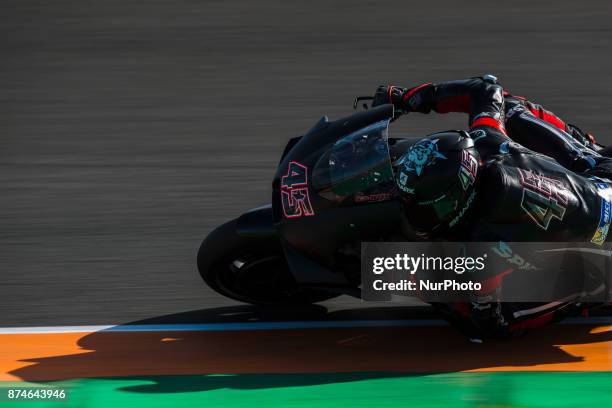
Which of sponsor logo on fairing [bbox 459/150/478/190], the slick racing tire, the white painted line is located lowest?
the white painted line

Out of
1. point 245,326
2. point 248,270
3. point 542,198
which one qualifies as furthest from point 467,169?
point 245,326

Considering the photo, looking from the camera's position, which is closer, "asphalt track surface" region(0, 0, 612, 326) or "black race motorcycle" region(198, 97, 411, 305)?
"black race motorcycle" region(198, 97, 411, 305)

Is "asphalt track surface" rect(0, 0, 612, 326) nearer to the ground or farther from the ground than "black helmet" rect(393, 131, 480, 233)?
farther from the ground

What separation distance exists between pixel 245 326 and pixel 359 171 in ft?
3.87

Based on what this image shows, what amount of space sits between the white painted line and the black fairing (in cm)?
74

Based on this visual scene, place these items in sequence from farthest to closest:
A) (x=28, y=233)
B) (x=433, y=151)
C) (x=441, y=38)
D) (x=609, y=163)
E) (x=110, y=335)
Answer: (x=441, y=38), (x=28, y=233), (x=110, y=335), (x=609, y=163), (x=433, y=151)

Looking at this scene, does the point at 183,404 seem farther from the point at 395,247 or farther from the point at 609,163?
the point at 609,163

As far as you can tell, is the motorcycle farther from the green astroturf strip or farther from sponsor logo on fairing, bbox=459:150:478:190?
the green astroturf strip

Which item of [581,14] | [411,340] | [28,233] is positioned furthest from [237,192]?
[581,14]

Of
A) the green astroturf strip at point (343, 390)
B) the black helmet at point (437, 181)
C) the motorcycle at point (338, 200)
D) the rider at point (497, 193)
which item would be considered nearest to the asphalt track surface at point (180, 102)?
the green astroturf strip at point (343, 390)

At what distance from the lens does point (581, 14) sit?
25.8 ft

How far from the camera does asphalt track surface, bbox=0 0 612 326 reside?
207 inches

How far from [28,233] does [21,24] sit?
2.79 meters

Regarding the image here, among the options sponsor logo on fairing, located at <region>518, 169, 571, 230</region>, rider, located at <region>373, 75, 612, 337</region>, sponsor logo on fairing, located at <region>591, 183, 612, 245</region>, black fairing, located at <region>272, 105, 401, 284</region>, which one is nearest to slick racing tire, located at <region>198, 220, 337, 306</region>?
black fairing, located at <region>272, 105, 401, 284</region>
